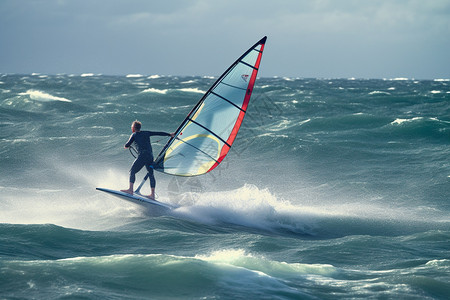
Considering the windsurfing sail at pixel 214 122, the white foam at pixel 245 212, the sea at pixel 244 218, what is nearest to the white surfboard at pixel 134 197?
the sea at pixel 244 218

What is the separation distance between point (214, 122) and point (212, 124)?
59 millimetres

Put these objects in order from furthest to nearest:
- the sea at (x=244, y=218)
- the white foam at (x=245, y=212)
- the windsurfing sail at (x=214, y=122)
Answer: the white foam at (x=245, y=212) < the windsurfing sail at (x=214, y=122) < the sea at (x=244, y=218)

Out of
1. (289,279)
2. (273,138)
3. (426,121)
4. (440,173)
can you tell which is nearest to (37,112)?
(273,138)

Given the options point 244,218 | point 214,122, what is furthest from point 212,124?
point 244,218

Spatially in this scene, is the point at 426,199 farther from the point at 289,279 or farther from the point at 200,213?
the point at 289,279

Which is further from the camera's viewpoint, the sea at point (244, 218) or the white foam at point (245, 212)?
the white foam at point (245, 212)

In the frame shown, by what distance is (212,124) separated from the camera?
39.2 ft

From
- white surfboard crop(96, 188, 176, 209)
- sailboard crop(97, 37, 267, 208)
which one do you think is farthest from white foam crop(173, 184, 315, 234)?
sailboard crop(97, 37, 267, 208)

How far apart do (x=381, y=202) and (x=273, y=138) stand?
29.4 ft

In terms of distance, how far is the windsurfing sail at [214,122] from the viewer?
1165 centimetres

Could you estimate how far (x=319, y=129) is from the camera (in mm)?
27953

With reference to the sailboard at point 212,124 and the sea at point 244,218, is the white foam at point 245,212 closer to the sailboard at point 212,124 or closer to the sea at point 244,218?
the sea at point 244,218

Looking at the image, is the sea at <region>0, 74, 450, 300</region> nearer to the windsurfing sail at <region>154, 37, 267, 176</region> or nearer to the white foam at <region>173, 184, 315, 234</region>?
the white foam at <region>173, 184, 315, 234</region>

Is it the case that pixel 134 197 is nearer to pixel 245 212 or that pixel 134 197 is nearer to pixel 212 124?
pixel 212 124
